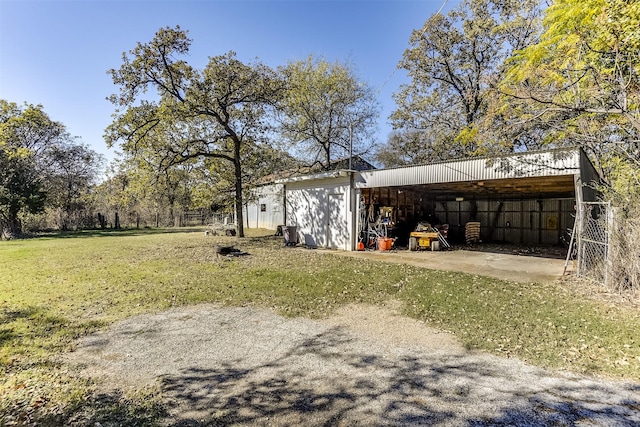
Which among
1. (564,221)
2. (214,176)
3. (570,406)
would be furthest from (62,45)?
(564,221)

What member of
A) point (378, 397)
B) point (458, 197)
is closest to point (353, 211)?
point (458, 197)

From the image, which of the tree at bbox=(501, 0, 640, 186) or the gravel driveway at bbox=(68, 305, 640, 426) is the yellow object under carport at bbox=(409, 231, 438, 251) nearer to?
the tree at bbox=(501, 0, 640, 186)

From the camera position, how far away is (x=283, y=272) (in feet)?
25.6

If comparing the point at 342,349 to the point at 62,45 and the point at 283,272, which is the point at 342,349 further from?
the point at 62,45

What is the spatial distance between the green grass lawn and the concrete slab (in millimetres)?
827

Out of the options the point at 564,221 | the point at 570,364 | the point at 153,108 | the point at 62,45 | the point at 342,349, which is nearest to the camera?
the point at 570,364

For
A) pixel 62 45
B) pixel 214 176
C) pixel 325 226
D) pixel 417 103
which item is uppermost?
pixel 417 103

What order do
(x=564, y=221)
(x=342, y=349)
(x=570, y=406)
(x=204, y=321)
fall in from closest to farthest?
(x=570, y=406)
(x=342, y=349)
(x=204, y=321)
(x=564, y=221)

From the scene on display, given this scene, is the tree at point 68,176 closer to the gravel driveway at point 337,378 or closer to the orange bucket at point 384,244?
the orange bucket at point 384,244

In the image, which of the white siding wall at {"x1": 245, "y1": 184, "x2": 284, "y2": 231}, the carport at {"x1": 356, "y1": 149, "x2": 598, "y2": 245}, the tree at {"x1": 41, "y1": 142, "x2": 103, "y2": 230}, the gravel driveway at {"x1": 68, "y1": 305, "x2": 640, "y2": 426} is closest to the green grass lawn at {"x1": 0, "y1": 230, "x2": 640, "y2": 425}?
the gravel driveway at {"x1": 68, "y1": 305, "x2": 640, "y2": 426}

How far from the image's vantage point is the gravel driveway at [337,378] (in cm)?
241

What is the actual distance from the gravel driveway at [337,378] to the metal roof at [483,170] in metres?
6.28

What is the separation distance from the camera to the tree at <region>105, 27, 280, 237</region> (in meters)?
12.1

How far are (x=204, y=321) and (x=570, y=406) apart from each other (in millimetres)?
4286
